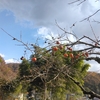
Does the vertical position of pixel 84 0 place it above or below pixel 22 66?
below

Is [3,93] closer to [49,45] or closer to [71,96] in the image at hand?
[71,96]

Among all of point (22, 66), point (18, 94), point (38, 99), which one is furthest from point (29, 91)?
point (38, 99)

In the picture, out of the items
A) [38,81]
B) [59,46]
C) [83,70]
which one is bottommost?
[59,46]

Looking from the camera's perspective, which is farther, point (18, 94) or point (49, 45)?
point (18, 94)

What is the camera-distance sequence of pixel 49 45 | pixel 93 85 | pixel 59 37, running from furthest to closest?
pixel 93 85, pixel 59 37, pixel 49 45

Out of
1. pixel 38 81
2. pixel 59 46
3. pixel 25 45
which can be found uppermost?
pixel 38 81

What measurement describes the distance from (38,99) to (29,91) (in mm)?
2043

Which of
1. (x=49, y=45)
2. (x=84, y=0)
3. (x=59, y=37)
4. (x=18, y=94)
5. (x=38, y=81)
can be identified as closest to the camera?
(x=84, y=0)

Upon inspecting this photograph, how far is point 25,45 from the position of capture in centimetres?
282

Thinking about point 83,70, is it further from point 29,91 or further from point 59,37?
point 59,37

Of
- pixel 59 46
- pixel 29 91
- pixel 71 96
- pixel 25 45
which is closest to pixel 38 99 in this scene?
pixel 71 96

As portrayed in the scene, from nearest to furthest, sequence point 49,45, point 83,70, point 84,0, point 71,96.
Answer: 1. point 84,0
2. point 49,45
3. point 71,96
4. point 83,70

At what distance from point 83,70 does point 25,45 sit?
347 inches

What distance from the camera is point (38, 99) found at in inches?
336
